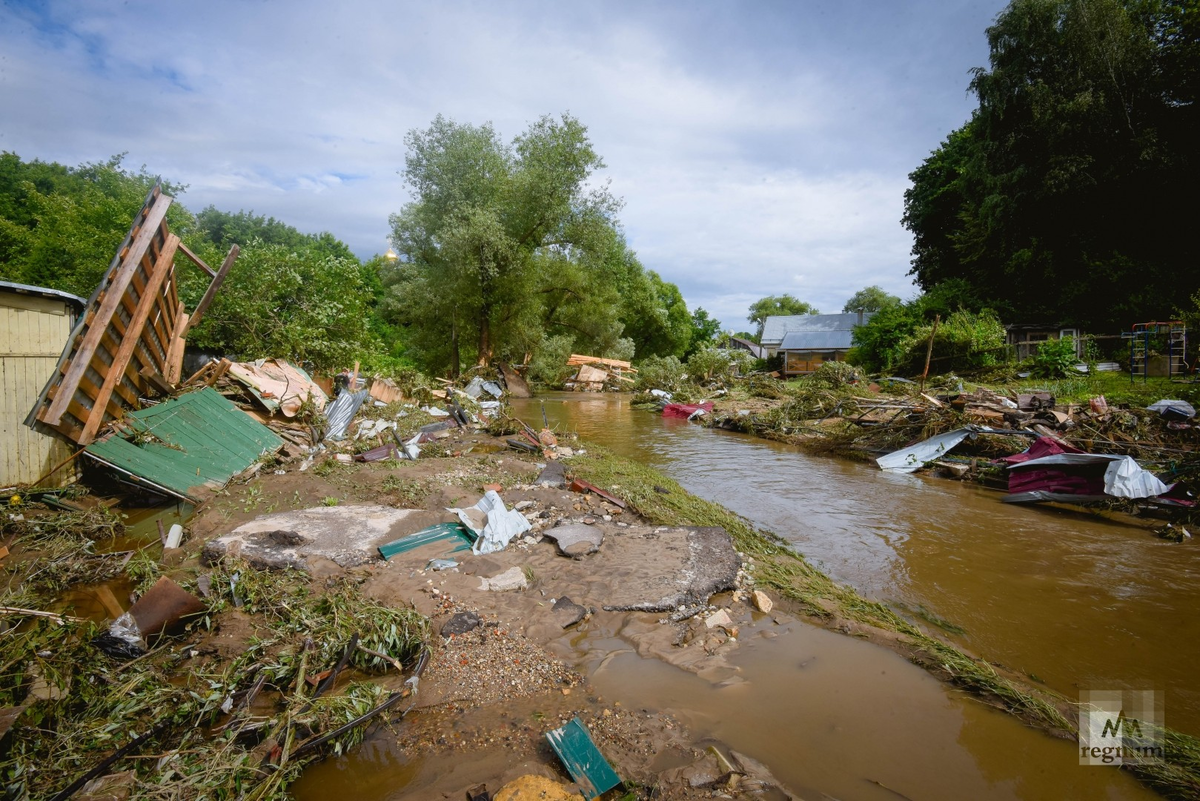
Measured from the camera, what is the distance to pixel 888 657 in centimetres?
357

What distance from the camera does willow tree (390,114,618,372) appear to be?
19969mm

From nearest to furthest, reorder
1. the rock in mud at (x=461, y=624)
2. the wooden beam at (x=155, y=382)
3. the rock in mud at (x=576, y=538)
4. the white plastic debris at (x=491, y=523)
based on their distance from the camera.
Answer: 1. the rock in mud at (x=461, y=624)
2. the rock in mud at (x=576, y=538)
3. the white plastic debris at (x=491, y=523)
4. the wooden beam at (x=155, y=382)

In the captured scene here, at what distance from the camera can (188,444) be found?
661 cm

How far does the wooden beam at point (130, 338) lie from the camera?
5.81 metres

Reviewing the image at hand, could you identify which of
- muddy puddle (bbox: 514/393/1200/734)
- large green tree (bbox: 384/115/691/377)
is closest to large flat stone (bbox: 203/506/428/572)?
muddy puddle (bbox: 514/393/1200/734)

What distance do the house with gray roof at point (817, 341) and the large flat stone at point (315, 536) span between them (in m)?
31.1

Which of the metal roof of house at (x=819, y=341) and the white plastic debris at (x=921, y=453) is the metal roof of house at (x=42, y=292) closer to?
the white plastic debris at (x=921, y=453)

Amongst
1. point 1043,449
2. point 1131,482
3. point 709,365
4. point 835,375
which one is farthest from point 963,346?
point 1131,482

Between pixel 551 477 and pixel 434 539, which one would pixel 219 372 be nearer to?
pixel 551 477

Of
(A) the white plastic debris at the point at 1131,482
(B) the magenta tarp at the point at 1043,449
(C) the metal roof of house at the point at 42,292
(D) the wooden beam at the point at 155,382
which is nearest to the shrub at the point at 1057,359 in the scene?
(B) the magenta tarp at the point at 1043,449

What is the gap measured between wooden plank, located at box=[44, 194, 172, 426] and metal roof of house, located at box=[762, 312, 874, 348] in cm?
3954

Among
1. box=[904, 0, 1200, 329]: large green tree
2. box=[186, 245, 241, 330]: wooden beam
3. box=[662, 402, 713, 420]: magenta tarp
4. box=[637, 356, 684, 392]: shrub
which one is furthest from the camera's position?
box=[637, 356, 684, 392]: shrub

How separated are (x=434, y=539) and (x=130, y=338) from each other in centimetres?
497

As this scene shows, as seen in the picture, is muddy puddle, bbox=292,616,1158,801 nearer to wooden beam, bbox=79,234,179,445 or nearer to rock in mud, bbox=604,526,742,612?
rock in mud, bbox=604,526,742,612
